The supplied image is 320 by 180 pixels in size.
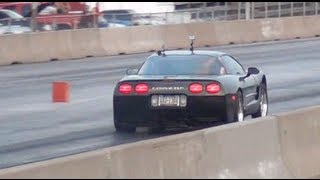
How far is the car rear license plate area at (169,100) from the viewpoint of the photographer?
52.9 ft

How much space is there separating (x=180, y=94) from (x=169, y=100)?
0.67ft

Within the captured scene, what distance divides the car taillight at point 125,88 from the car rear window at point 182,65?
37cm

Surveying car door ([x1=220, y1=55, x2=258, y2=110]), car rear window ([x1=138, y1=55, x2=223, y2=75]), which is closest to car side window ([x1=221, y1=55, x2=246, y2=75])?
car door ([x1=220, y1=55, x2=258, y2=110])

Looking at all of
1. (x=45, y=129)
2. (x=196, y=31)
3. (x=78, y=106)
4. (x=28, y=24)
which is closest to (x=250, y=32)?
(x=196, y=31)

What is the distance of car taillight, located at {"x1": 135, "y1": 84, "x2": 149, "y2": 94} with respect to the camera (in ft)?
52.9

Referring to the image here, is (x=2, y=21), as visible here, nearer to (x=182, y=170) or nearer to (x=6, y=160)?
(x=6, y=160)

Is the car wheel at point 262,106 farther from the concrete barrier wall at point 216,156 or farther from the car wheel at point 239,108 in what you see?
the concrete barrier wall at point 216,156

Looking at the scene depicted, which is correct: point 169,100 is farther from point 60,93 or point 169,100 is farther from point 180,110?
point 60,93

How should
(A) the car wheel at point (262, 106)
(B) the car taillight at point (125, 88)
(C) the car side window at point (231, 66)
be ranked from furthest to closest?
(A) the car wheel at point (262, 106)
(C) the car side window at point (231, 66)
(B) the car taillight at point (125, 88)

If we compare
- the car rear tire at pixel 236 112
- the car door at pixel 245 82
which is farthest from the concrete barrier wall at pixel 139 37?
the car rear tire at pixel 236 112

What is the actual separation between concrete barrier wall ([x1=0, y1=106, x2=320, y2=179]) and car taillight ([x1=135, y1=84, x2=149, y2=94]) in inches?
173

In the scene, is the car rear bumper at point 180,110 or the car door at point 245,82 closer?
the car rear bumper at point 180,110

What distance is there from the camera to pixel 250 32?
4822 cm

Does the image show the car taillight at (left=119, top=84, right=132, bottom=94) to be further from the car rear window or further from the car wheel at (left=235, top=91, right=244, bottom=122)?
the car wheel at (left=235, top=91, right=244, bottom=122)
